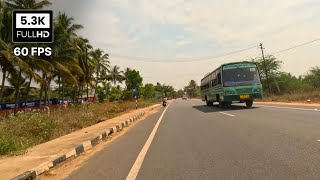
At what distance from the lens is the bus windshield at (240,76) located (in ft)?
84.5

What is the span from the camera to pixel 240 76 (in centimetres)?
2583

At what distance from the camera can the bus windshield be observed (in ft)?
84.5

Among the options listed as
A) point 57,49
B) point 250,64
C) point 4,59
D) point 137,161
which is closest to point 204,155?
point 137,161

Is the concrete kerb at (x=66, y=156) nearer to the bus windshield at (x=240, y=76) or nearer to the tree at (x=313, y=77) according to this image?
the bus windshield at (x=240, y=76)

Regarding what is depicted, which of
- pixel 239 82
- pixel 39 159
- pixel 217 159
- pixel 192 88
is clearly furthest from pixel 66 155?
pixel 192 88

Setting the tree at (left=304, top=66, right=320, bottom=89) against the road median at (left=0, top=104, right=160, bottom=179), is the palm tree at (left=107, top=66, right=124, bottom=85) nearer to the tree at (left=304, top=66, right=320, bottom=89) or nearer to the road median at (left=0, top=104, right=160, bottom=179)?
the tree at (left=304, top=66, right=320, bottom=89)

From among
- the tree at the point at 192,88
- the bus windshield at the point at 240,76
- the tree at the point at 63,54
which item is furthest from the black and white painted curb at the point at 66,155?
the tree at the point at 192,88

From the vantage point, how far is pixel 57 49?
37875 millimetres

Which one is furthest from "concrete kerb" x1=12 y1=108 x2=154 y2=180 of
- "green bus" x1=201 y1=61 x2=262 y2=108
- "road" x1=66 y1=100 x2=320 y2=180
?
"green bus" x1=201 y1=61 x2=262 y2=108

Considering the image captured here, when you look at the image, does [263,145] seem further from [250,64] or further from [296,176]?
[250,64]

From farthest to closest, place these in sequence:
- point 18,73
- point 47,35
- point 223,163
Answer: point 18,73 → point 47,35 → point 223,163

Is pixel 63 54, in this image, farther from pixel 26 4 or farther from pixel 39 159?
pixel 39 159

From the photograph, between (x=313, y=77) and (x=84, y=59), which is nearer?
(x=84, y=59)

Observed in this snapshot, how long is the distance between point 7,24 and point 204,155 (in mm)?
25928
